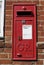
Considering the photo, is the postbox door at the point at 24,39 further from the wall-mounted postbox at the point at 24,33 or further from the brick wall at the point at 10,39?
the brick wall at the point at 10,39

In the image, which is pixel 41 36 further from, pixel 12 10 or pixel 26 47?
pixel 12 10

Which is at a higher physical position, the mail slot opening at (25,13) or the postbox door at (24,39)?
the mail slot opening at (25,13)

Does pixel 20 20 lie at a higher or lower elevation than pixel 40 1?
lower

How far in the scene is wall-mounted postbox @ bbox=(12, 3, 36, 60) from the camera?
8430mm

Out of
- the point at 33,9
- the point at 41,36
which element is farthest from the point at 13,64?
the point at 33,9

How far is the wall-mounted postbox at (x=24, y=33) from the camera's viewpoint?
8430 mm

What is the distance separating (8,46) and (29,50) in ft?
1.92

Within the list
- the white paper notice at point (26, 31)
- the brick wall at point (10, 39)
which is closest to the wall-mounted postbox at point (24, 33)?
the white paper notice at point (26, 31)

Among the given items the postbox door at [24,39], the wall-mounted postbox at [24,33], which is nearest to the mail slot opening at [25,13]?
the wall-mounted postbox at [24,33]

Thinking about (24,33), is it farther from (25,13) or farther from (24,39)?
(25,13)

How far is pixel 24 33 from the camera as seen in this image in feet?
27.7

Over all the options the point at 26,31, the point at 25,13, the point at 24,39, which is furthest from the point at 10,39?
the point at 25,13

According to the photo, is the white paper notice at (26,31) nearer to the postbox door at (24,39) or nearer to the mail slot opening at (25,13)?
the postbox door at (24,39)

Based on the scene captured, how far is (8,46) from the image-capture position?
8.48 metres
